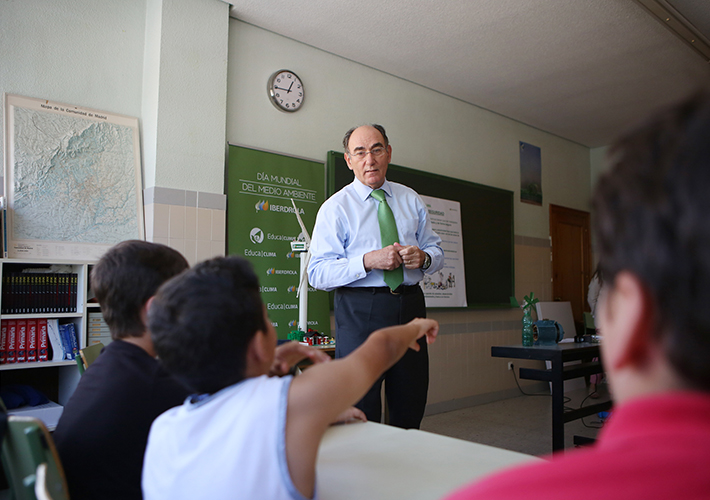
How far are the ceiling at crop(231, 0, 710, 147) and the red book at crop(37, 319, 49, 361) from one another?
8.24 ft

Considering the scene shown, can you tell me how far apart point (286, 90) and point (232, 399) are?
12.0 feet

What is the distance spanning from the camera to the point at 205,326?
0.80 metres

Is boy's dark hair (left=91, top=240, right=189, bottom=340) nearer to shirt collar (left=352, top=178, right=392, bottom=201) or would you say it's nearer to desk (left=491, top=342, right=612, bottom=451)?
shirt collar (left=352, top=178, right=392, bottom=201)

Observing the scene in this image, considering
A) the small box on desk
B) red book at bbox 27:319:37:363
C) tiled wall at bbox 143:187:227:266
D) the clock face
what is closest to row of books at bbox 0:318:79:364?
red book at bbox 27:319:37:363

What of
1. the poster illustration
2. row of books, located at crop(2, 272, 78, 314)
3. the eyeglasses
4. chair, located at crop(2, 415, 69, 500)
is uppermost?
the poster illustration

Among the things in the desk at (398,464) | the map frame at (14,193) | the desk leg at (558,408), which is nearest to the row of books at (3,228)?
the map frame at (14,193)

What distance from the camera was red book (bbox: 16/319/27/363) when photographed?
2758 millimetres

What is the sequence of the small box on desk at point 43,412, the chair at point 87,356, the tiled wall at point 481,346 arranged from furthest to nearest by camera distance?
the tiled wall at point 481,346
the small box on desk at point 43,412
the chair at point 87,356

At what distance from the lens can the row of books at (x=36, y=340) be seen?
8.96 ft

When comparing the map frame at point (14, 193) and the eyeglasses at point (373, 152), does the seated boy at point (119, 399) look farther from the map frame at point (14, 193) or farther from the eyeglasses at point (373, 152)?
the map frame at point (14, 193)

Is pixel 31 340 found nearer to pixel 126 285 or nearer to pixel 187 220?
pixel 187 220

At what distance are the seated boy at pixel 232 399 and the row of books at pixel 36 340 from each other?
241 cm

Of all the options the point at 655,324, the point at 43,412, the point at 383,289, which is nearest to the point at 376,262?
the point at 383,289

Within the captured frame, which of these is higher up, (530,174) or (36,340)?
(530,174)
